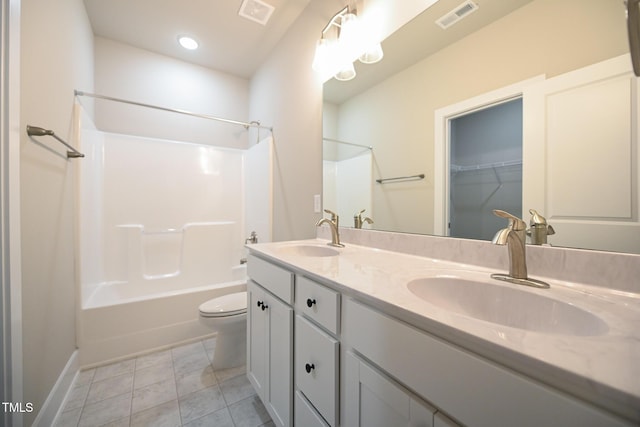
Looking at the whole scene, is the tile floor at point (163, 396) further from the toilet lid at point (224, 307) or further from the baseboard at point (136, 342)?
the toilet lid at point (224, 307)

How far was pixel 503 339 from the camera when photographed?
379 mm

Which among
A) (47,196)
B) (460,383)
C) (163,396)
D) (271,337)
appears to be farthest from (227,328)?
(460,383)

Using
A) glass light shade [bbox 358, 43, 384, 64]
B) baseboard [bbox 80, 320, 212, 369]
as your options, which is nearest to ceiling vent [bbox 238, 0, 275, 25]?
glass light shade [bbox 358, 43, 384, 64]

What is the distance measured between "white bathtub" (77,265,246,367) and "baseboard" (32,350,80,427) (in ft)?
0.38

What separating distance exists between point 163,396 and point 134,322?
66 cm

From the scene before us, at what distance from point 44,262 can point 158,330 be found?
3.13ft

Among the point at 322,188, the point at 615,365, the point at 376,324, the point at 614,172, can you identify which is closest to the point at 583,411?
the point at 615,365

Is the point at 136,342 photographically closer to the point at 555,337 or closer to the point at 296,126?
the point at 296,126

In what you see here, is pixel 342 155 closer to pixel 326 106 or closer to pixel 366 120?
pixel 366 120

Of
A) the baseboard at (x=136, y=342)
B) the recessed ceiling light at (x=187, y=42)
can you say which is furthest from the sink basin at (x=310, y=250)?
the recessed ceiling light at (x=187, y=42)

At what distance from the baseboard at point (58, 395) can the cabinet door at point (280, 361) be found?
994 mm

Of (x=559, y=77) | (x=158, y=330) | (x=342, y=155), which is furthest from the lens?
(x=158, y=330)

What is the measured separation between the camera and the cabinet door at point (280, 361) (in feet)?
3.04

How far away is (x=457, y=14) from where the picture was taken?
0.92 m
